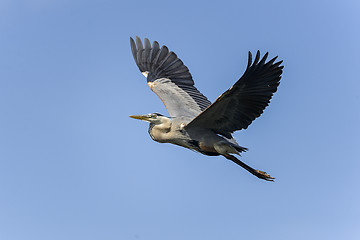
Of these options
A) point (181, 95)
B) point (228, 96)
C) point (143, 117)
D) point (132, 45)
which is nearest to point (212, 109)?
point (228, 96)

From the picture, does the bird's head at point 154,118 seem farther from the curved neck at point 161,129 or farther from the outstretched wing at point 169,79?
the outstretched wing at point 169,79

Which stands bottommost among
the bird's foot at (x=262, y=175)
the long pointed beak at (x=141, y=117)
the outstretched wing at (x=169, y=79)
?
the bird's foot at (x=262, y=175)

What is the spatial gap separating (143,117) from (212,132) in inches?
52.3

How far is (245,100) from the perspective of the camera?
822 centimetres

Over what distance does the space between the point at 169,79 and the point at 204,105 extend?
118 centimetres

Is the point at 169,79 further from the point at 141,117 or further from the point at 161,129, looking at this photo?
the point at 161,129

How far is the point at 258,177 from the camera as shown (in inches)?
388

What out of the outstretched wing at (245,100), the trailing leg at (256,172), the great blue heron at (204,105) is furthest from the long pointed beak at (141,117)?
the trailing leg at (256,172)

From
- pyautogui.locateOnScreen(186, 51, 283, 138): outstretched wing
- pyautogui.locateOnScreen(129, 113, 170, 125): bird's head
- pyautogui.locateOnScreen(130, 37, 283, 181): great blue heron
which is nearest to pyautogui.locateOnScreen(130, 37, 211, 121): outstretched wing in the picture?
pyautogui.locateOnScreen(130, 37, 283, 181): great blue heron

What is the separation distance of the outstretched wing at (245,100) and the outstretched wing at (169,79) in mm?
1203

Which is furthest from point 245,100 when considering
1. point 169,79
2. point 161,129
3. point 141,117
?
point 169,79

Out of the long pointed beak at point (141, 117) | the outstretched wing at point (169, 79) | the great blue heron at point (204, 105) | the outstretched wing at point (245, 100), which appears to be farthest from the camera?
the outstretched wing at point (169, 79)

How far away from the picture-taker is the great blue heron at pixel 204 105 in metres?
7.98

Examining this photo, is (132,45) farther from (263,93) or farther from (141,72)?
(263,93)
